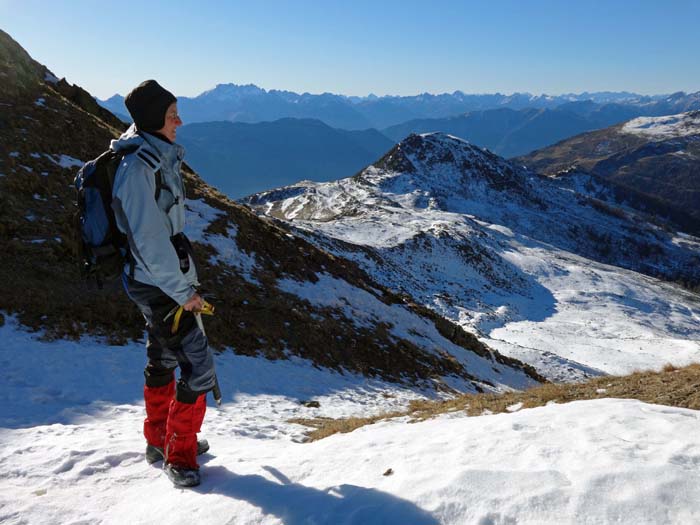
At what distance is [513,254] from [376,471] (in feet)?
262

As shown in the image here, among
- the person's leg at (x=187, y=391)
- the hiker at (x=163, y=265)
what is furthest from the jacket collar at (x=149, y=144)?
the person's leg at (x=187, y=391)

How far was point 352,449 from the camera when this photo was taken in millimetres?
5512

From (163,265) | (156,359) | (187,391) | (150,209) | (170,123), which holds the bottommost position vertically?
(187,391)

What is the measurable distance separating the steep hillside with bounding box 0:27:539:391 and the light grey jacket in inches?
228

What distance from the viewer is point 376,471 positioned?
4.61 metres

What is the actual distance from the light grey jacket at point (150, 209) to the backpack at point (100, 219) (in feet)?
0.41

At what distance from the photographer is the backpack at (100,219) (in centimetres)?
445

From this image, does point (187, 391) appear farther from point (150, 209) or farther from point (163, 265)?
point (150, 209)

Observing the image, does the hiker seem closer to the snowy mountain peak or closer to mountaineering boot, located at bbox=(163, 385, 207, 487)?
mountaineering boot, located at bbox=(163, 385, 207, 487)

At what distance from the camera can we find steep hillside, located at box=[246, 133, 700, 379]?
44.9 meters

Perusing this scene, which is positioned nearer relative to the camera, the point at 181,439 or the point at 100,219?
the point at 100,219

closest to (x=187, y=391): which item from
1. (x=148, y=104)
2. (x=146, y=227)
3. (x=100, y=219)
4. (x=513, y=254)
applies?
(x=146, y=227)

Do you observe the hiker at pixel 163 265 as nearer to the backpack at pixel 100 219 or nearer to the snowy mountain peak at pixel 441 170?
the backpack at pixel 100 219

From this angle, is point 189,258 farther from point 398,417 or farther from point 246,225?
point 246,225
